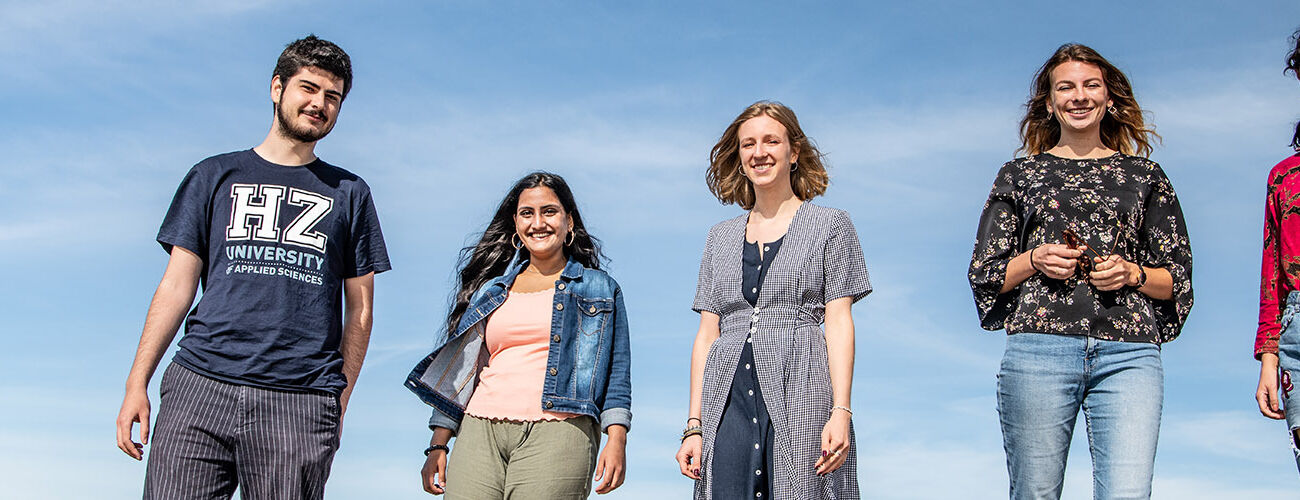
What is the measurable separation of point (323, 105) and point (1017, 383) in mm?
3685

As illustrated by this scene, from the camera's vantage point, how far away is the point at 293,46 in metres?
6.01

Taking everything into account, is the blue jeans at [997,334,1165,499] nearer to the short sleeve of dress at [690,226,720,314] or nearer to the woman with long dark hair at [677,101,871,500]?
the woman with long dark hair at [677,101,871,500]

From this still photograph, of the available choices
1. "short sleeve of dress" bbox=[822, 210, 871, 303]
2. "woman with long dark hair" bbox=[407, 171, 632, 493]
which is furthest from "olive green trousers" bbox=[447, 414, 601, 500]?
"short sleeve of dress" bbox=[822, 210, 871, 303]

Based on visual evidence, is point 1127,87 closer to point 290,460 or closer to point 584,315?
point 584,315

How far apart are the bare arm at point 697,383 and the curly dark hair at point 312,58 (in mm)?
2253

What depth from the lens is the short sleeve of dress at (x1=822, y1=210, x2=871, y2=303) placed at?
559cm

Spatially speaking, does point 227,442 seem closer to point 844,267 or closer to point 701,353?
point 701,353

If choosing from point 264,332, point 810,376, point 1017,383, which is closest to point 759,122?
point 810,376

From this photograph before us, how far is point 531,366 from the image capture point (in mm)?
6180

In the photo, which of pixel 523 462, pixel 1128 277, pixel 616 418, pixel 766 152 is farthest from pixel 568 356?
pixel 1128 277

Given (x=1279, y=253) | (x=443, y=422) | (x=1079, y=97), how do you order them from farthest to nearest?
(x=443, y=422) < (x=1079, y=97) < (x=1279, y=253)

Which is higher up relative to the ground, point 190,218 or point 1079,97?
point 1079,97

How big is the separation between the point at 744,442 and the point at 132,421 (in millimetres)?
2879

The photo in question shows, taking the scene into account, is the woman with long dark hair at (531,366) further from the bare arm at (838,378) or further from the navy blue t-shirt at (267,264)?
the bare arm at (838,378)
